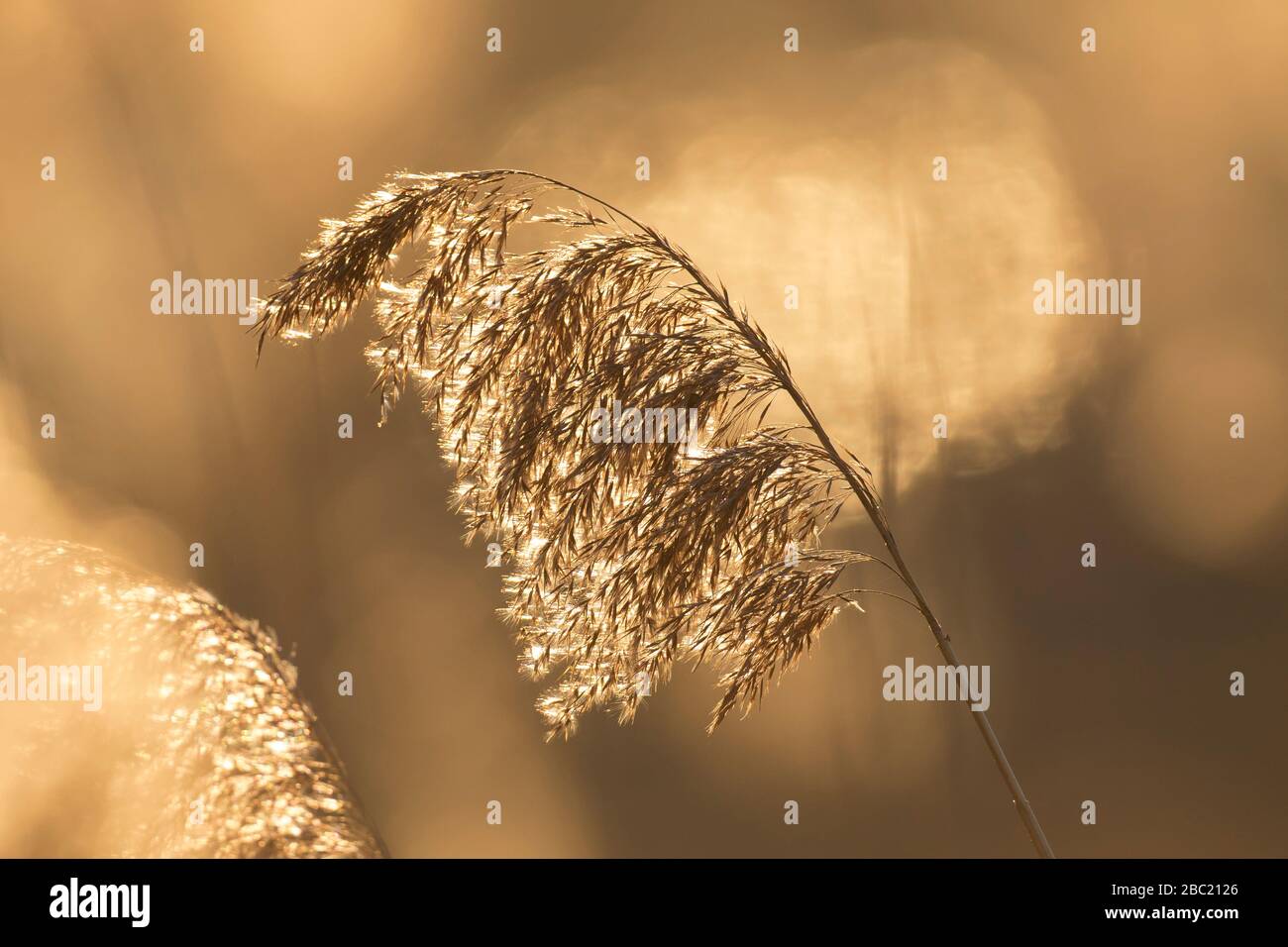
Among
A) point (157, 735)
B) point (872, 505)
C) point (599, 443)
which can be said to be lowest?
point (157, 735)

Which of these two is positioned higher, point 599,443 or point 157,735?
point 599,443

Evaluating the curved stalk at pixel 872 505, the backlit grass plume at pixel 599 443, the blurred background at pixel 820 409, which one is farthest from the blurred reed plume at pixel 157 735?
the blurred background at pixel 820 409

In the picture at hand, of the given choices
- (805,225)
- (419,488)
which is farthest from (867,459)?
(419,488)

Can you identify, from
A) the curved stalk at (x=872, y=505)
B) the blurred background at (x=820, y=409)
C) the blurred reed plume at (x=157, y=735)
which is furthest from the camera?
the blurred background at (x=820, y=409)

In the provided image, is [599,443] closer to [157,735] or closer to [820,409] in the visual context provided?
[157,735]

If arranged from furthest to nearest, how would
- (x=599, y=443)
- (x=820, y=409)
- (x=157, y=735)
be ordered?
(x=820, y=409)
(x=157, y=735)
(x=599, y=443)

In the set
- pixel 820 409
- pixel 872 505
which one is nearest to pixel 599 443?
pixel 872 505

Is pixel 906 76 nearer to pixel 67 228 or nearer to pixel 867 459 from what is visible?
pixel 867 459

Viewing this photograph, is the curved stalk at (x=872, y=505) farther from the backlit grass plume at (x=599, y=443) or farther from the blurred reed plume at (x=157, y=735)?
the blurred reed plume at (x=157, y=735)
